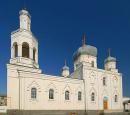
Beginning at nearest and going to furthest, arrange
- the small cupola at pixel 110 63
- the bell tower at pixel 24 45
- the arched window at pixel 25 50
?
the bell tower at pixel 24 45 < the arched window at pixel 25 50 < the small cupola at pixel 110 63

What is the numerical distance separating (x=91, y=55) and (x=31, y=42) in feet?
39.7

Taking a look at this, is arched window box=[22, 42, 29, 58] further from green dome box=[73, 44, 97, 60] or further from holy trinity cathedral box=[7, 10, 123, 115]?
green dome box=[73, 44, 97, 60]

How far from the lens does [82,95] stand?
105 feet

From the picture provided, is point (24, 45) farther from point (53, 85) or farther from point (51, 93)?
point (51, 93)

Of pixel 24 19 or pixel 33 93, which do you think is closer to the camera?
pixel 33 93

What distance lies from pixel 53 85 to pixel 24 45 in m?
6.75

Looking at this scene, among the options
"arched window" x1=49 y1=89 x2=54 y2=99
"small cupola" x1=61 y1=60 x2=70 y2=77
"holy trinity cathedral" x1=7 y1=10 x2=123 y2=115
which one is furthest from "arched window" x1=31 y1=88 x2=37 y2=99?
"small cupola" x1=61 y1=60 x2=70 y2=77

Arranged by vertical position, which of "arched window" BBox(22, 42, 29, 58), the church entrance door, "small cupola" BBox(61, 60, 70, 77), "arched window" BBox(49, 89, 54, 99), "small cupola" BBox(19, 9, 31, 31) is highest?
"small cupola" BBox(19, 9, 31, 31)

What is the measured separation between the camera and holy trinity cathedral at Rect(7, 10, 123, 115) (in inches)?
1006

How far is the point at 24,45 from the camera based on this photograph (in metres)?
28.5

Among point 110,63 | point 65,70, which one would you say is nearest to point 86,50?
point 110,63

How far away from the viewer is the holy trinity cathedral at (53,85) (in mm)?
25562

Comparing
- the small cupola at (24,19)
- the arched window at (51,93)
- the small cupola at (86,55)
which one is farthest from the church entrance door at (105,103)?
the small cupola at (24,19)

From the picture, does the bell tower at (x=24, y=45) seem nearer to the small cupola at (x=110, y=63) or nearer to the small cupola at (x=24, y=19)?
the small cupola at (x=24, y=19)
